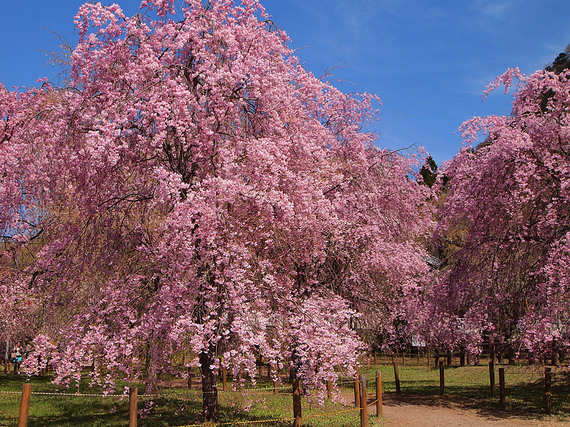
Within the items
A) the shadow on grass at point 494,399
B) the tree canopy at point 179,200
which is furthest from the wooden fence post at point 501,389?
the tree canopy at point 179,200

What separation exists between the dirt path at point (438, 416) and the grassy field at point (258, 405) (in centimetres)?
50

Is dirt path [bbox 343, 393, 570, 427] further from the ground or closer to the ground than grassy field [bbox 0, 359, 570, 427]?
closer to the ground

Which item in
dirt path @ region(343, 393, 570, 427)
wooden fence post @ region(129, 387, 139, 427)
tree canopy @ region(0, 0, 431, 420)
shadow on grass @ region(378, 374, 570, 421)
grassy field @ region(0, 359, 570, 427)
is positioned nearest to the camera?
wooden fence post @ region(129, 387, 139, 427)

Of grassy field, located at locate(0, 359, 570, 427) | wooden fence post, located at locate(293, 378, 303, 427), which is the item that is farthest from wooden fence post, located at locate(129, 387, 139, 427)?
wooden fence post, located at locate(293, 378, 303, 427)

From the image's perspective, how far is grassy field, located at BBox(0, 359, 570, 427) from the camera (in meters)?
12.5

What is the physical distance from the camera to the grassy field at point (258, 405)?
41.1 feet

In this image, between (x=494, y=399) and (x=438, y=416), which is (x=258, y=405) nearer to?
(x=438, y=416)

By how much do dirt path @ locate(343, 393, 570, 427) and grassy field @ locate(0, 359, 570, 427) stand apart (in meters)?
0.50

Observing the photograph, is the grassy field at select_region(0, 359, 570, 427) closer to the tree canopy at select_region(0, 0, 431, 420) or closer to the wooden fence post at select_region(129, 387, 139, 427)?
the tree canopy at select_region(0, 0, 431, 420)

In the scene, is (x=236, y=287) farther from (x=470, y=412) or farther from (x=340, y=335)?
(x=470, y=412)

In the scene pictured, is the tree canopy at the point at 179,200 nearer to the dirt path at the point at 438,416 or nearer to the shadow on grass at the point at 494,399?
the dirt path at the point at 438,416

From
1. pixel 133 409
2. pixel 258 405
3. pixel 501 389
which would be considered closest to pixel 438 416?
pixel 501 389

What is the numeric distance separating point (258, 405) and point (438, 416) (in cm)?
523

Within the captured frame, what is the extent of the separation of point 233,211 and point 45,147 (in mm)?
5078
